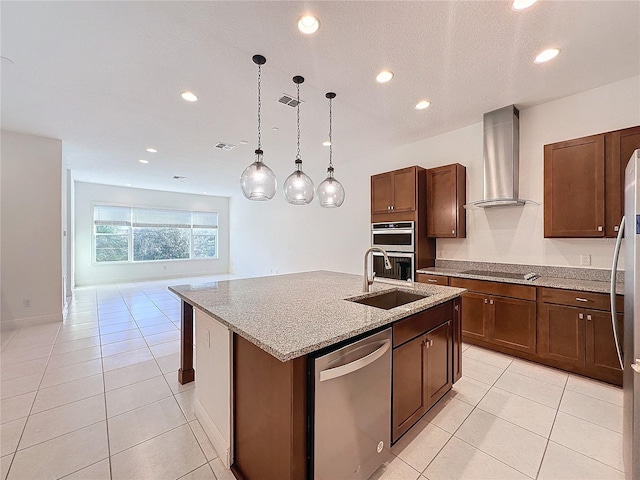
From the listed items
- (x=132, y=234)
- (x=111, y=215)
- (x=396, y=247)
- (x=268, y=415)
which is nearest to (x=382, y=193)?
(x=396, y=247)

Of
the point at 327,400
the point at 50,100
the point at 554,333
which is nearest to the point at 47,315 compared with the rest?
the point at 50,100

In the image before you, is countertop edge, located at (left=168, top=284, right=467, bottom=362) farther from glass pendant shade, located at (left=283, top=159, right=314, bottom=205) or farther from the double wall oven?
the double wall oven

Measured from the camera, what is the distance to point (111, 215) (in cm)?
794

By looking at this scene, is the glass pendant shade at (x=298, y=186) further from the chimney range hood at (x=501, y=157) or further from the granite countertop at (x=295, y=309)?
the chimney range hood at (x=501, y=157)

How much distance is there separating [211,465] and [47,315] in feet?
14.6

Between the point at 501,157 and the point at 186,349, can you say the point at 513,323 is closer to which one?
the point at 501,157

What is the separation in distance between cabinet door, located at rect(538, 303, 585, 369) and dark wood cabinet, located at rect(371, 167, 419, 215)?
6.21ft

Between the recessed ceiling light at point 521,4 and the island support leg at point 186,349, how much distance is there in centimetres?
332

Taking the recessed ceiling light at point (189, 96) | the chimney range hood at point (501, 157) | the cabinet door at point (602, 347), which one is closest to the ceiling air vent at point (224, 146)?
the recessed ceiling light at point (189, 96)

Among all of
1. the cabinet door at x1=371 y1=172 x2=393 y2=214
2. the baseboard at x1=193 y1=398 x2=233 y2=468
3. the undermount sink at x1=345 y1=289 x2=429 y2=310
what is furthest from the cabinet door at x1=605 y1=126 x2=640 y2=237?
the baseboard at x1=193 y1=398 x2=233 y2=468

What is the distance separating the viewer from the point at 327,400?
1237 millimetres

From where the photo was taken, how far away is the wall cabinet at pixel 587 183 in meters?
2.54

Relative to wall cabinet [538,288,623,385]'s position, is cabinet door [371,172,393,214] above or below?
above

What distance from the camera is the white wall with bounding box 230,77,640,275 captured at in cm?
280
